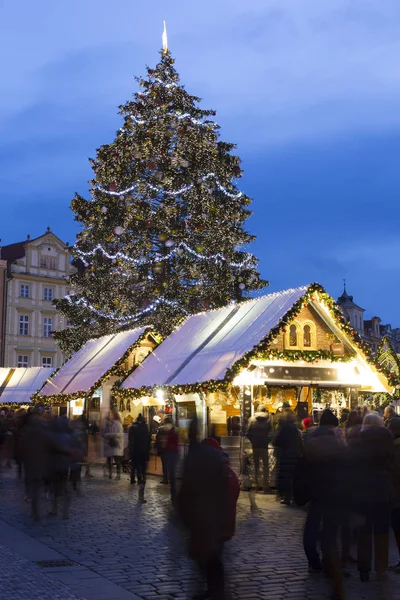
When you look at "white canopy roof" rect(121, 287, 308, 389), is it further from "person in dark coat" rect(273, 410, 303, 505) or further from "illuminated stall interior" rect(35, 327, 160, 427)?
"person in dark coat" rect(273, 410, 303, 505)

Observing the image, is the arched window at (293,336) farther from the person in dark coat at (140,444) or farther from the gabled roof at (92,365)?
the gabled roof at (92,365)

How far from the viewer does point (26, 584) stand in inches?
330

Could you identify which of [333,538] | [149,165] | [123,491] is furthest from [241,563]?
[149,165]

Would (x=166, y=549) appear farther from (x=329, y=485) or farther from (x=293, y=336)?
(x=293, y=336)

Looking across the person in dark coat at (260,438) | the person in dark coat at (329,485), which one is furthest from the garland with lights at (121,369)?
the person in dark coat at (329,485)

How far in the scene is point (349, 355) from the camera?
22.0 metres

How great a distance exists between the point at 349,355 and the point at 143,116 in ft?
64.8

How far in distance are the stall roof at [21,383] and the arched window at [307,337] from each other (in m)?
19.8

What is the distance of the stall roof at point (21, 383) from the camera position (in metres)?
39.2

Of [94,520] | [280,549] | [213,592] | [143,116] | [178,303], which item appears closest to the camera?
[213,592]

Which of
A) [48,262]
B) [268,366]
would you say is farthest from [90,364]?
[48,262]

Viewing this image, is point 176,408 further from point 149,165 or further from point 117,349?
point 149,165

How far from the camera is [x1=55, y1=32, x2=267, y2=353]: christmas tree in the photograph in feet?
118

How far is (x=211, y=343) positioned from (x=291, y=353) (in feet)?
8.54
